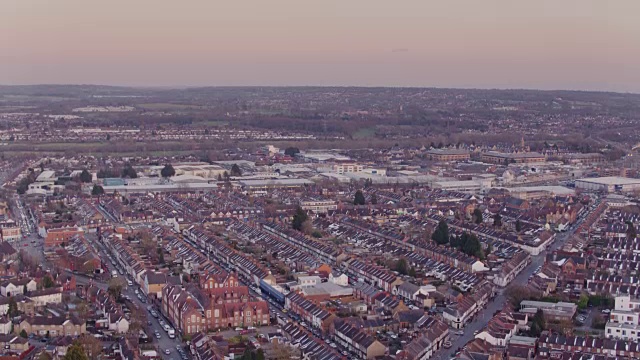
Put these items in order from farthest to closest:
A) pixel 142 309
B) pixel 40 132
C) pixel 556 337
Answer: pixel 40 132 < pixel 142 309 < pixel 556 337

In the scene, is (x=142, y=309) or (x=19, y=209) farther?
(x=19, y=209)

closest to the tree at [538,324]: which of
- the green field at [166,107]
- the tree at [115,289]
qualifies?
the tree at [115,289]

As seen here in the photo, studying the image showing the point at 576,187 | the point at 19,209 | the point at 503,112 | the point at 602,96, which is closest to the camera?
the point at 19,209

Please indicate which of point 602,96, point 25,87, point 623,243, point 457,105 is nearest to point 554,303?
point 623,243

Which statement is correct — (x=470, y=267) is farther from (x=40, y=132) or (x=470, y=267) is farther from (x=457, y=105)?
(x=457, y=105)

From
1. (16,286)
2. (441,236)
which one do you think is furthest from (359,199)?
(16,286)

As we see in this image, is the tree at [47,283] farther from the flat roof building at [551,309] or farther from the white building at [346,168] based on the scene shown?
the white building at [346,168]
